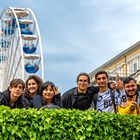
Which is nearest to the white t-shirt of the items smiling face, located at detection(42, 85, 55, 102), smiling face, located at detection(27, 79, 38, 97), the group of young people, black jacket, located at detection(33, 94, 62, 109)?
the group of young people

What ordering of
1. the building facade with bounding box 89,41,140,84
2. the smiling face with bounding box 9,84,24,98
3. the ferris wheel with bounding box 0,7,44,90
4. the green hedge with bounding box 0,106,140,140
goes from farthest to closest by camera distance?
the building facade with bounding box 89,41,140,84 → the ferris wheel with bounding box 0,7,44,90 → the smiling face with bounding box 9,84,24,98 → the green hedge with bounding box 0,106,140,140

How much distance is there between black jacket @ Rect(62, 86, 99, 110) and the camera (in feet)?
28.5

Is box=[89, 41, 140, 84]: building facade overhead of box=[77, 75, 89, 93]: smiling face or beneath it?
overhead

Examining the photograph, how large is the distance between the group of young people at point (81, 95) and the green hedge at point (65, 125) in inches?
27.6

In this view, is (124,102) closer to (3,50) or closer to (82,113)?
(82,113)

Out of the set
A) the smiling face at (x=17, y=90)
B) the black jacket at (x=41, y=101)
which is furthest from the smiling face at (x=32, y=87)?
the smiling face at (x=17, y=90)

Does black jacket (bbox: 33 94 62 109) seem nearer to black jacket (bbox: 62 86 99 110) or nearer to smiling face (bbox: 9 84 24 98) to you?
smiling face (bbox: 9 84 24 98)

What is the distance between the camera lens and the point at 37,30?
34375mm

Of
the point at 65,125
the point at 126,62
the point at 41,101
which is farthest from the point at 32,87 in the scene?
the point at 126,62

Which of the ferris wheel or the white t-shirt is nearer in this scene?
the white t-shirt

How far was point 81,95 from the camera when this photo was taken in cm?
873

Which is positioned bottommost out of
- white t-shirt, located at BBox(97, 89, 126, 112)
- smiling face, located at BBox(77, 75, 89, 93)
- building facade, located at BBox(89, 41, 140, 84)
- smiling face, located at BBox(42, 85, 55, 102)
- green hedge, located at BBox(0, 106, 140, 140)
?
green hedge, located at BBox(0, 106, 140, 140)

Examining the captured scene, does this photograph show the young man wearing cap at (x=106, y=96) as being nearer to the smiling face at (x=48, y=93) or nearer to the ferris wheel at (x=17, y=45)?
the smiling face at (x=48, y=93)

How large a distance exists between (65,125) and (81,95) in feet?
5.49
